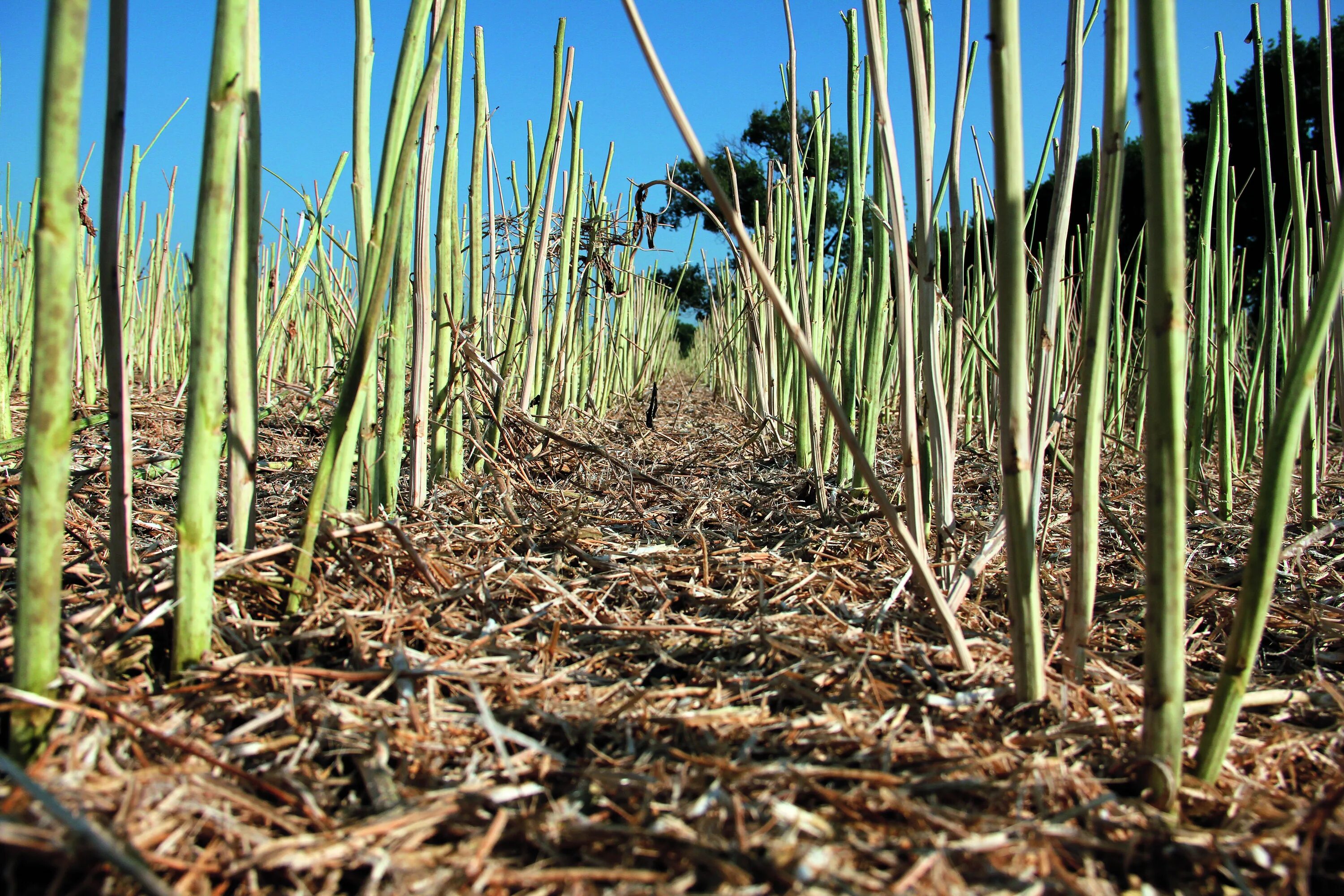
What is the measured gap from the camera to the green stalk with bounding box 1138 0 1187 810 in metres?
0.43

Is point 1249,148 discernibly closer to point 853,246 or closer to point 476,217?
point 853,246

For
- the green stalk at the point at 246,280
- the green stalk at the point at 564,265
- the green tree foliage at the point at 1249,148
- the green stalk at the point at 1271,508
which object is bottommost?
the green stalk at the point at 1271,508

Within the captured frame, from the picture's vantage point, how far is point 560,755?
54 centimetres

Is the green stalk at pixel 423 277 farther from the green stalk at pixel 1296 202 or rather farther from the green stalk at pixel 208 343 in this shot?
the green stalk at pixel 1296 202

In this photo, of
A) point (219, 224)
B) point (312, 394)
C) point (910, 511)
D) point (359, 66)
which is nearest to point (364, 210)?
point (359, 66)

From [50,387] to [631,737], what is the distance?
17.0 inches

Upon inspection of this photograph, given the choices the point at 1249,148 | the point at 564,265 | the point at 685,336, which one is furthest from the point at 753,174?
the point at 564,265

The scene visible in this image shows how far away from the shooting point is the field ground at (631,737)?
0.44m

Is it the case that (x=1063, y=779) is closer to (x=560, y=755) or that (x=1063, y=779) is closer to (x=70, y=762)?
(x=560, y=755)

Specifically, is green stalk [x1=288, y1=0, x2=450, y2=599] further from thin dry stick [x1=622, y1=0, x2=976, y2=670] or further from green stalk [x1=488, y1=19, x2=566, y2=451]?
green stalk [x1=488, y1=19, x2=566, y2=451]

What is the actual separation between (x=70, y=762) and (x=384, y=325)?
71 cm

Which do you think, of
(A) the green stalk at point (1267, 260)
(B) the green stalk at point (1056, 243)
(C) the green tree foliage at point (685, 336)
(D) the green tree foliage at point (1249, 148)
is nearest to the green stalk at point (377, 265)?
(B) the green stalk at point (1056, 243)

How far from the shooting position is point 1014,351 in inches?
20.7

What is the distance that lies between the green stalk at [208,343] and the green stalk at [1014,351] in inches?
19.8
